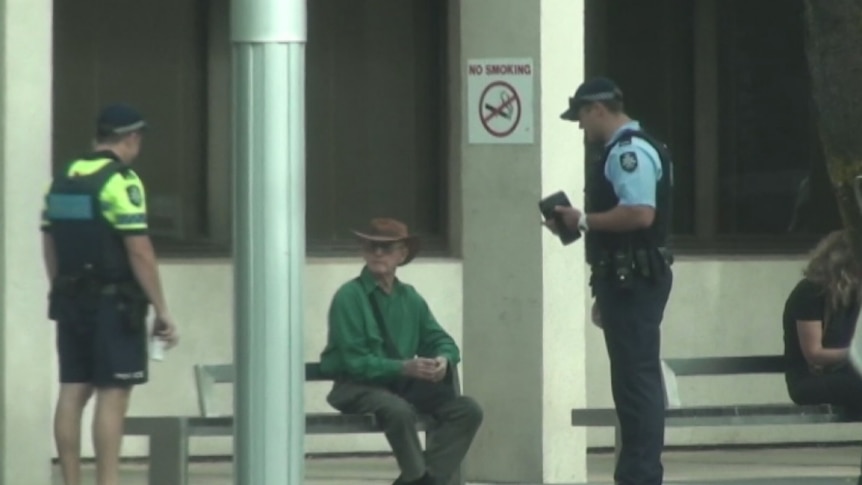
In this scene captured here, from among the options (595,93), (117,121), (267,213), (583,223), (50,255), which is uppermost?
(595,93)

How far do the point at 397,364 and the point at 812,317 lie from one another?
1928 millimetres

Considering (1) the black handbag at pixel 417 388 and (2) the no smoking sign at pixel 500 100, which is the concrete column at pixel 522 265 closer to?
(2) the no smoking sign at pixel 500 100

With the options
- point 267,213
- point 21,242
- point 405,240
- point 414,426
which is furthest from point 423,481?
point 267,213

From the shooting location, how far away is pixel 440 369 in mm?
9250

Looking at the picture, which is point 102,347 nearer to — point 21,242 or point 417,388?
point 21,242

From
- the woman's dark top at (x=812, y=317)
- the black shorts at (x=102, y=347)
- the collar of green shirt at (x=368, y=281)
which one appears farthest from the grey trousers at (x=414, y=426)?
the woman's dark top at (x=812, y=317)

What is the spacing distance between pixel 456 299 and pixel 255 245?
234 inches

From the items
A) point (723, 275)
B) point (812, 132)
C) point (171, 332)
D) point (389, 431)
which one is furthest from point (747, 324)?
point (171, 332)

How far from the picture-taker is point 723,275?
1174cm

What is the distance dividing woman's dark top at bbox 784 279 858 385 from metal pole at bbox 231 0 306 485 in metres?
4.71

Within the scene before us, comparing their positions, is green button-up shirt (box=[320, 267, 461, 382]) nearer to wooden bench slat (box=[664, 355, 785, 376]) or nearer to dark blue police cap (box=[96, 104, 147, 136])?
dark blue police cap (box=[96, 104, 147, 136])

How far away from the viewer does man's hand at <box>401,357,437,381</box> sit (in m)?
9.19

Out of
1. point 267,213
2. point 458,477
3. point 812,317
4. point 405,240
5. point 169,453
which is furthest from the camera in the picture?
point 812,317

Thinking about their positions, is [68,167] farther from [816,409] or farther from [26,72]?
[816,409]
